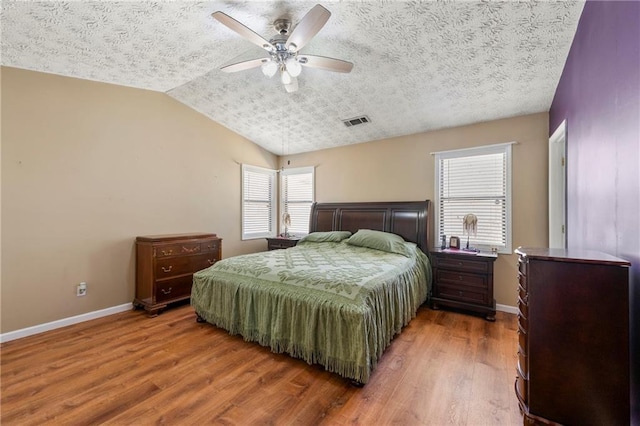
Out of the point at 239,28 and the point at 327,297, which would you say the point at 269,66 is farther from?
the point at 327,297

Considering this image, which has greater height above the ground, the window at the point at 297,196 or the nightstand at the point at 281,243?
the window at the point at 297,196

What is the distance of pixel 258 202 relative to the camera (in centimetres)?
538

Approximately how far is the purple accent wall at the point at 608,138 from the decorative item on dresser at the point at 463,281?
103 centimetres

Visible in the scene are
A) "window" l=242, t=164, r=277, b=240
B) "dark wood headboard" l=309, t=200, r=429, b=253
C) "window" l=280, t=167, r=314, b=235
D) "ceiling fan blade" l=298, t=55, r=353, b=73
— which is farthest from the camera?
"window" l=280, t=167, r=314, b=235

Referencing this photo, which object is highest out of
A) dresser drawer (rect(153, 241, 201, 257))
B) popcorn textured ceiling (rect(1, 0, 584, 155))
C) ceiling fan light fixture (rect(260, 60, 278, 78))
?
popcorn textured ceiling (rect(1, 0, 584, 155))

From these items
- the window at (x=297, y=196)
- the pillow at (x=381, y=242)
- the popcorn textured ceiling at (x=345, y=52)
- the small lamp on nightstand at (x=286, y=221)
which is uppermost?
the popcorn textured ceiling at (x=345, y=52)

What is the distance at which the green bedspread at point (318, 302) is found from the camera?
6.61 ft

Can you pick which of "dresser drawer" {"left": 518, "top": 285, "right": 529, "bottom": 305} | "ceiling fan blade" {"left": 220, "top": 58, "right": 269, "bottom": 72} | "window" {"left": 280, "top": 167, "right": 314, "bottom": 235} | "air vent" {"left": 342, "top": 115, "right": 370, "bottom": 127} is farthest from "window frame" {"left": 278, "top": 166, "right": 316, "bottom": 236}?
"dresser drawer" {"left": 518, "top": 285, "right": 529, "bottom": 305}

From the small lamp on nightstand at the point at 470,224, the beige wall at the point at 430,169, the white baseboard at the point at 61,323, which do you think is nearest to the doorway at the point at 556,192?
the beige wall at the point at 430,169

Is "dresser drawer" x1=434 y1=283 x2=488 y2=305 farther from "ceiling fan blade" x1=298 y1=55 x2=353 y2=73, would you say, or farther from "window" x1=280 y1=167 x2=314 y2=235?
"ceiling fan blade" x1=298 y1=55 x2=353 y2=73

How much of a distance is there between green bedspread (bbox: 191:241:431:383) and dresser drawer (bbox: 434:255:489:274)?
1.29 ft

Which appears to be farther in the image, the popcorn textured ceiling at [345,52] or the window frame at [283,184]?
the window frame at [283,184]

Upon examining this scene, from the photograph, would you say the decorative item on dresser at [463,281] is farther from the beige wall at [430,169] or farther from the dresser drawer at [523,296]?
the dresser drawer at [523,296]

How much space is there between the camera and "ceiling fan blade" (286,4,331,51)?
1.76 metres
